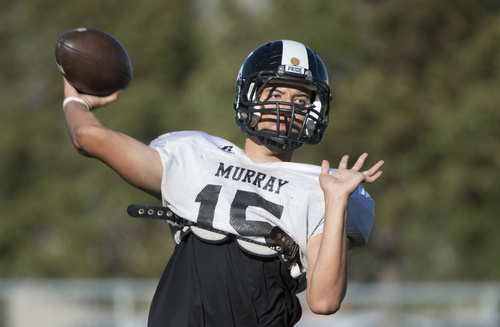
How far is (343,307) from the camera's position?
10242 mm

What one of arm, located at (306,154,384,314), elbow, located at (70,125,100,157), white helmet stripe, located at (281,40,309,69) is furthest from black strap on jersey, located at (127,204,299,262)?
white helmet stripe, located at (281,40,309,69)

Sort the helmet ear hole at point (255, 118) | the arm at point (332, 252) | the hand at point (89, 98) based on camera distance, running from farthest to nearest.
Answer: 1. the helmet ear hole at point (255, 118)
2. the hand at point (89, 98)
3. the arm at point (332, 252)

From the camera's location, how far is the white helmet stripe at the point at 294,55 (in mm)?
2834

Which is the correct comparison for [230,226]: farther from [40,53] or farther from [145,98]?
[40,53]

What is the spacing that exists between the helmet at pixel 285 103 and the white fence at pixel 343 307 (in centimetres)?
718

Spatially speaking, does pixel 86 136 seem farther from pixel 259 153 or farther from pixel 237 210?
pixel 259 153

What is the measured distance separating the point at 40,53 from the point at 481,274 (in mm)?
9496

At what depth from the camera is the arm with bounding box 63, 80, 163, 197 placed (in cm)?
240

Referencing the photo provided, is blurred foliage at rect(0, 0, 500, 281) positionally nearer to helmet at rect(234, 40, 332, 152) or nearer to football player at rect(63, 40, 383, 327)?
helmet at rect(234, 40, 332, 152)

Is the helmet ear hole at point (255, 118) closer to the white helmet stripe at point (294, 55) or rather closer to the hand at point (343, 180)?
the white helmet stripe at point (294, 55)

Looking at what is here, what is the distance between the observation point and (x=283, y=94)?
2826 mm

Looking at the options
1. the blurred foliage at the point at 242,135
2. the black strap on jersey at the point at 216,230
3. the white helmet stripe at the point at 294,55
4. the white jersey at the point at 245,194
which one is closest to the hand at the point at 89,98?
the white jersey at the point at 245,194

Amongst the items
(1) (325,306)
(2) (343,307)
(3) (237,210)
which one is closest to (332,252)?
(1) (325,306)

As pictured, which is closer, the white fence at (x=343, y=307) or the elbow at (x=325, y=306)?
the elbow at (x=325, y=306)
